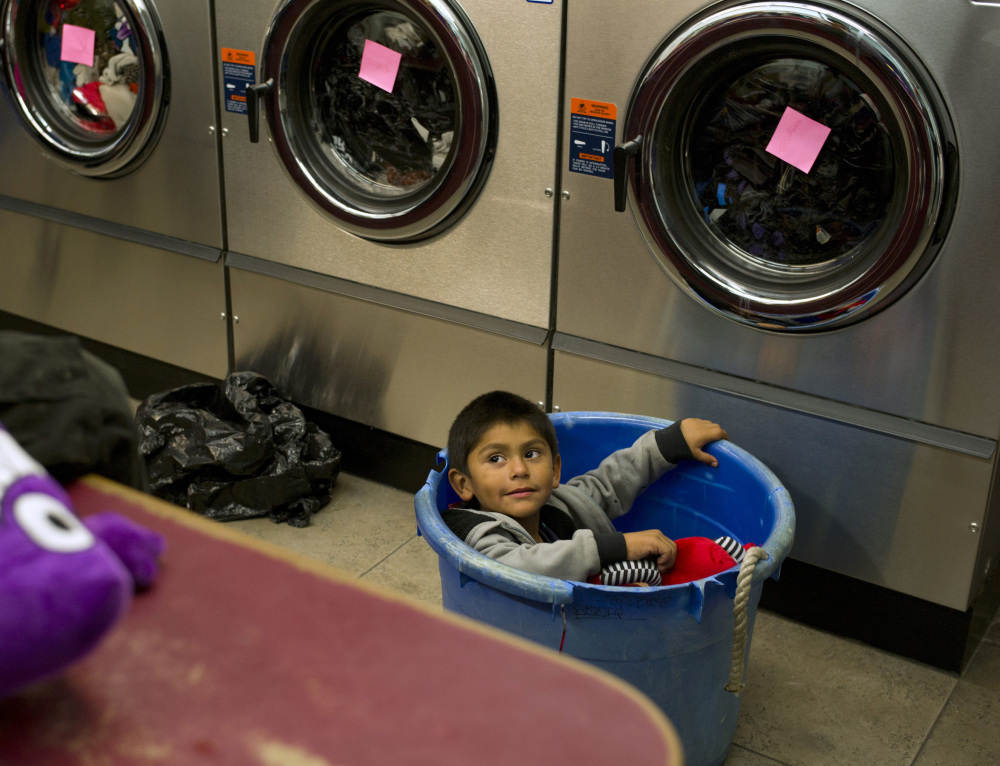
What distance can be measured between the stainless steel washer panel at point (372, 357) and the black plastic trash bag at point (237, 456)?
14cm

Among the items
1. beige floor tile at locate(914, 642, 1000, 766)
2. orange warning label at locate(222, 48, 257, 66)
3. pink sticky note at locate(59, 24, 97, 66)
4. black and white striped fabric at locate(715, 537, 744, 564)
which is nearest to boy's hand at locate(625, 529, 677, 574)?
black and white striped fabric at locate(715, 537, 744, 564)

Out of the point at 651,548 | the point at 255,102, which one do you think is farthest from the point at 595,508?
the point at 255,102

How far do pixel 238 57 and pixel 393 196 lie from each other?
1.72 ft

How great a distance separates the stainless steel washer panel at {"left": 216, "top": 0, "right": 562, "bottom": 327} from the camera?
209 centimetres

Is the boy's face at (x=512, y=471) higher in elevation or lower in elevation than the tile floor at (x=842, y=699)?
higher

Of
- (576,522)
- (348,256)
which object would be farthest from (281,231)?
(576,522)

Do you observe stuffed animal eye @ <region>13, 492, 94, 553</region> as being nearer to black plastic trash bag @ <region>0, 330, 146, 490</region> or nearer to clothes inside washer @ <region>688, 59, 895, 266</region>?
black plastic trash bag @ <region>0, 330, 146, 490</region>

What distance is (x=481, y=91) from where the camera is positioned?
213 cm

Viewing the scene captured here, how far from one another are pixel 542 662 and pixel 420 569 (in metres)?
1.92

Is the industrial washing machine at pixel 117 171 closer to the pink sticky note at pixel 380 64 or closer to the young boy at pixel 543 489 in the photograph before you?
the pink sticky note at pixel 380 64

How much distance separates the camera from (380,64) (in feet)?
7.48

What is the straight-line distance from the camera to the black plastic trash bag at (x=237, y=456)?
2.47 meters

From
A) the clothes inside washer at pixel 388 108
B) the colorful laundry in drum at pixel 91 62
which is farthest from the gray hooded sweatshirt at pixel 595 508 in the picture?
the colorful laundry in drum at pixel 91 62

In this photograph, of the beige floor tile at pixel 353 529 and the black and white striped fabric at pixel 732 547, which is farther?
the beige floor tile at pixel 353 529
